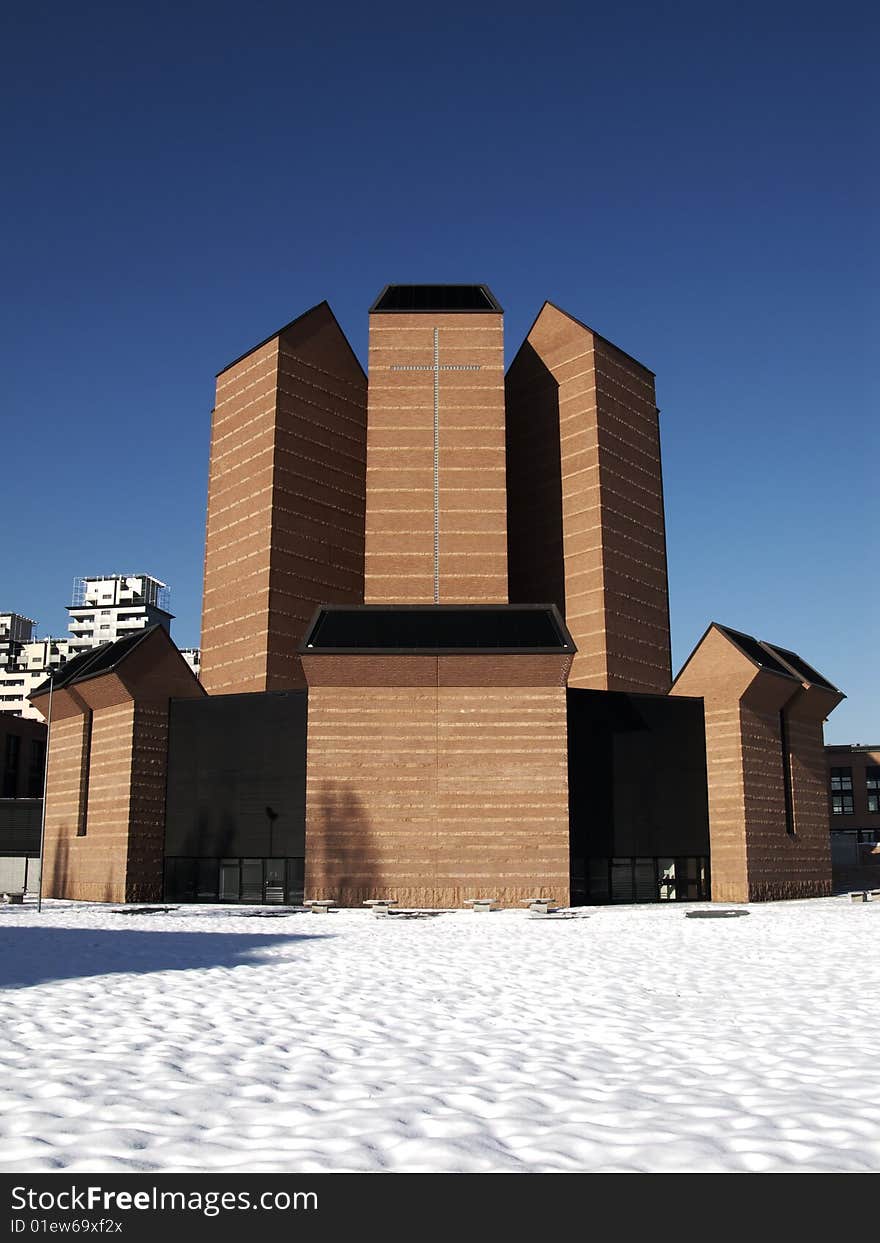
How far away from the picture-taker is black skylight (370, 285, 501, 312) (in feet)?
190

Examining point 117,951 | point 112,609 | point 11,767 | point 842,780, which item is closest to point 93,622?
point 112,609

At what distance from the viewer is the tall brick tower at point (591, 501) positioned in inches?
2208

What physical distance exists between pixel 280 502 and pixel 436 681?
1885 centimetres

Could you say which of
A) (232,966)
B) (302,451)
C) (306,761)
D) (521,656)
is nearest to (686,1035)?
(232,966)

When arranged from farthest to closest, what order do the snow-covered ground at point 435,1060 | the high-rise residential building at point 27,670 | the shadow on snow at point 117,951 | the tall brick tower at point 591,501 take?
1. the high-rise residential building at point 27,670
2. the tall brick tower at point 591,501
3. the shadow on snow at point 117,951
4. the snow-covered ground at point 435,1060

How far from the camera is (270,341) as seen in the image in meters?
58.4

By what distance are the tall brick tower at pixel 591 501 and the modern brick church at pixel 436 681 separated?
17 cm

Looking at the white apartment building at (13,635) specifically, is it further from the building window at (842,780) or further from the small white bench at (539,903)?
the small white bench at (539,903)

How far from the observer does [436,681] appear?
41.8 meters

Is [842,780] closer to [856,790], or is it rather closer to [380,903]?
[856,790]

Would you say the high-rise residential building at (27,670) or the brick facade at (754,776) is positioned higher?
the high-rise residential building at (27,670)

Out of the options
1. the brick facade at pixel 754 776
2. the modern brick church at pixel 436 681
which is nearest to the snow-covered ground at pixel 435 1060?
the modern brick church at pixel 436 681

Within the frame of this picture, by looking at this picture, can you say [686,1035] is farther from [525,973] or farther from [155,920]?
[155,920]
